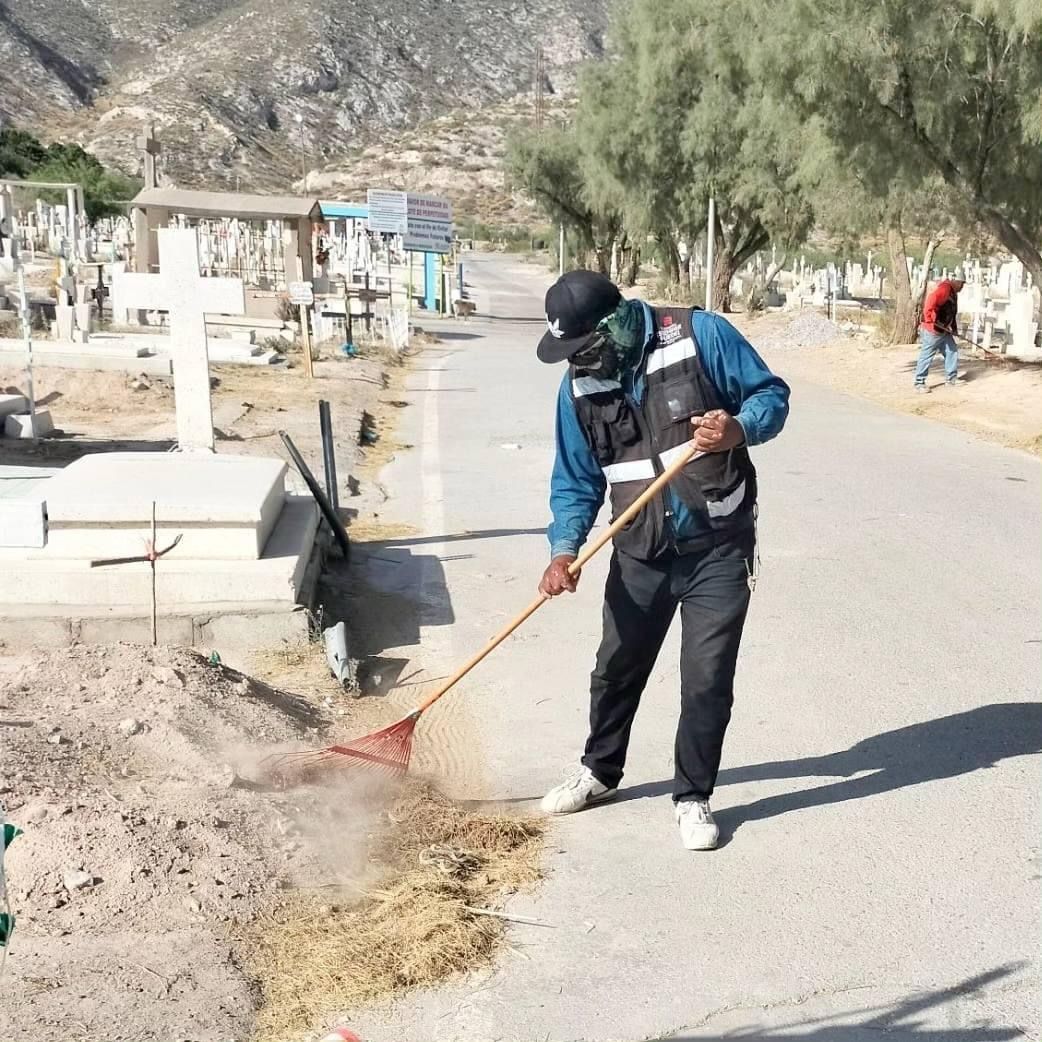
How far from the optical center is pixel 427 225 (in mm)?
30484

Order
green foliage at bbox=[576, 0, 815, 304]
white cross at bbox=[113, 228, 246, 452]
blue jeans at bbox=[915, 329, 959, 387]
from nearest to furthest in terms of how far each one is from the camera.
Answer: white cross at bbox=[113, 228, 246, 452] → blue jeans at bbox=[915, 329, 959, 387] → green foliage at bbox=[576, 0, 815, 304]

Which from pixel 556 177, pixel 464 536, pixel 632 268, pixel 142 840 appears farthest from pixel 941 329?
pixel 632 268

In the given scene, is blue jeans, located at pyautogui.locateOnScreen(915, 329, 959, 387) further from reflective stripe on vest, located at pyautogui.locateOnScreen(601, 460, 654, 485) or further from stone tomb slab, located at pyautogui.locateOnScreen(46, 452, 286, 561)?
reflective stripe on vest, located at pyautogui.locateOnScreen(601, 460, 654, 485)

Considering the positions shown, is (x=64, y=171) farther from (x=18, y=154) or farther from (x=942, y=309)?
(x=942, y=309)

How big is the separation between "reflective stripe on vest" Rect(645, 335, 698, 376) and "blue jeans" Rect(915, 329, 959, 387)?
46.9 ft

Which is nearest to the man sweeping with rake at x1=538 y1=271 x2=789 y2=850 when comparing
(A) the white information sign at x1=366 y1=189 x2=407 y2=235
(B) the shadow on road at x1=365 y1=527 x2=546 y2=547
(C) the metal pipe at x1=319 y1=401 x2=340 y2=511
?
(B) the shadow on road at x1=365 y1=527 x2=546 y2=547

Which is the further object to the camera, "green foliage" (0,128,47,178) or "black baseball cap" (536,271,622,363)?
"green foliage" (0,128,47,178)

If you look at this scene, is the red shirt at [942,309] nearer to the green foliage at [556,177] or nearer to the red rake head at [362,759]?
the red rake head at [362,759]

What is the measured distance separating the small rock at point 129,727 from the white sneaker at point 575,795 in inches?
55.6

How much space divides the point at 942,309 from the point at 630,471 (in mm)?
14005

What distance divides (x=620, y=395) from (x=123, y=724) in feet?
6.76

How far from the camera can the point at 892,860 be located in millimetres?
3770

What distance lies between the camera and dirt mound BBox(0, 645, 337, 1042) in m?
2.91

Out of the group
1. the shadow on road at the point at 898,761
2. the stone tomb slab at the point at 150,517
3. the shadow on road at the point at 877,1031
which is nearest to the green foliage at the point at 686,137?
the stone tomb slab at the point at 150,517
